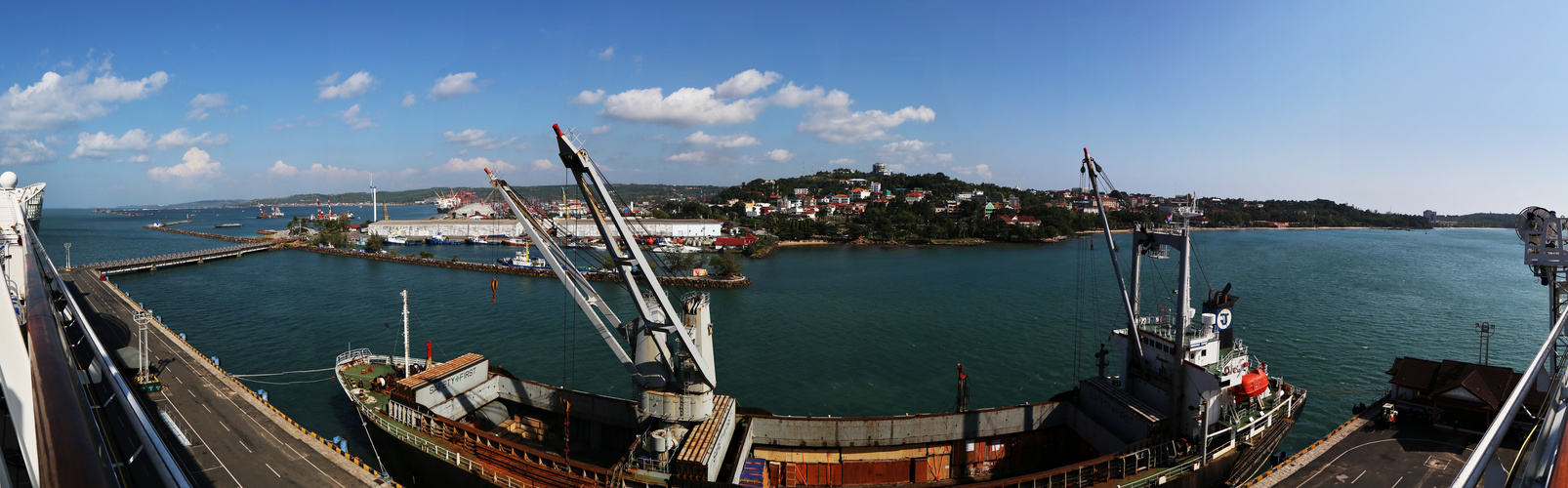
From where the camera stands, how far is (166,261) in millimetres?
54406

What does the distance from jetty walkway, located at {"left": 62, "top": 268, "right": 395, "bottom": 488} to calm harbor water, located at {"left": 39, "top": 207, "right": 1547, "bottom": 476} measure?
1872 millimetres

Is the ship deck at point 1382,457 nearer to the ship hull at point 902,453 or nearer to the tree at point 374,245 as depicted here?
the ship hull at point 902,453

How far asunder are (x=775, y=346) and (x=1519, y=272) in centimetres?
7642

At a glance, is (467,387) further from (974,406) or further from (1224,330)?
(1224,330)

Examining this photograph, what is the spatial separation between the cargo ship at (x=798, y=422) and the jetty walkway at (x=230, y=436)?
1.42m

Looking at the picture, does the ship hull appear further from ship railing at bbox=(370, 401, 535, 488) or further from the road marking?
the road marking

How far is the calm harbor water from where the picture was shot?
76.5 ft

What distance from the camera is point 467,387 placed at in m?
17.6

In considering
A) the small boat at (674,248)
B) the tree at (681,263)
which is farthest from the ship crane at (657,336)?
the small boat at (674,248)

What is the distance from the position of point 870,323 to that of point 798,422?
62.4 ft

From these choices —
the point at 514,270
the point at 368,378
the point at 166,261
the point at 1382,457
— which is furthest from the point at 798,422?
the point at 166,261

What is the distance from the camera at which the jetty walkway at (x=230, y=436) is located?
1376cm

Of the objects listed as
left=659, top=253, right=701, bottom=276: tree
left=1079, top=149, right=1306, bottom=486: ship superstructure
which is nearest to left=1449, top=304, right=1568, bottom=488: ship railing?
left=1079, top=149, right=1306, bottom=486: ship superstructure

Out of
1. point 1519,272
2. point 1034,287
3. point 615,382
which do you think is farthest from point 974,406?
point 1519,272
